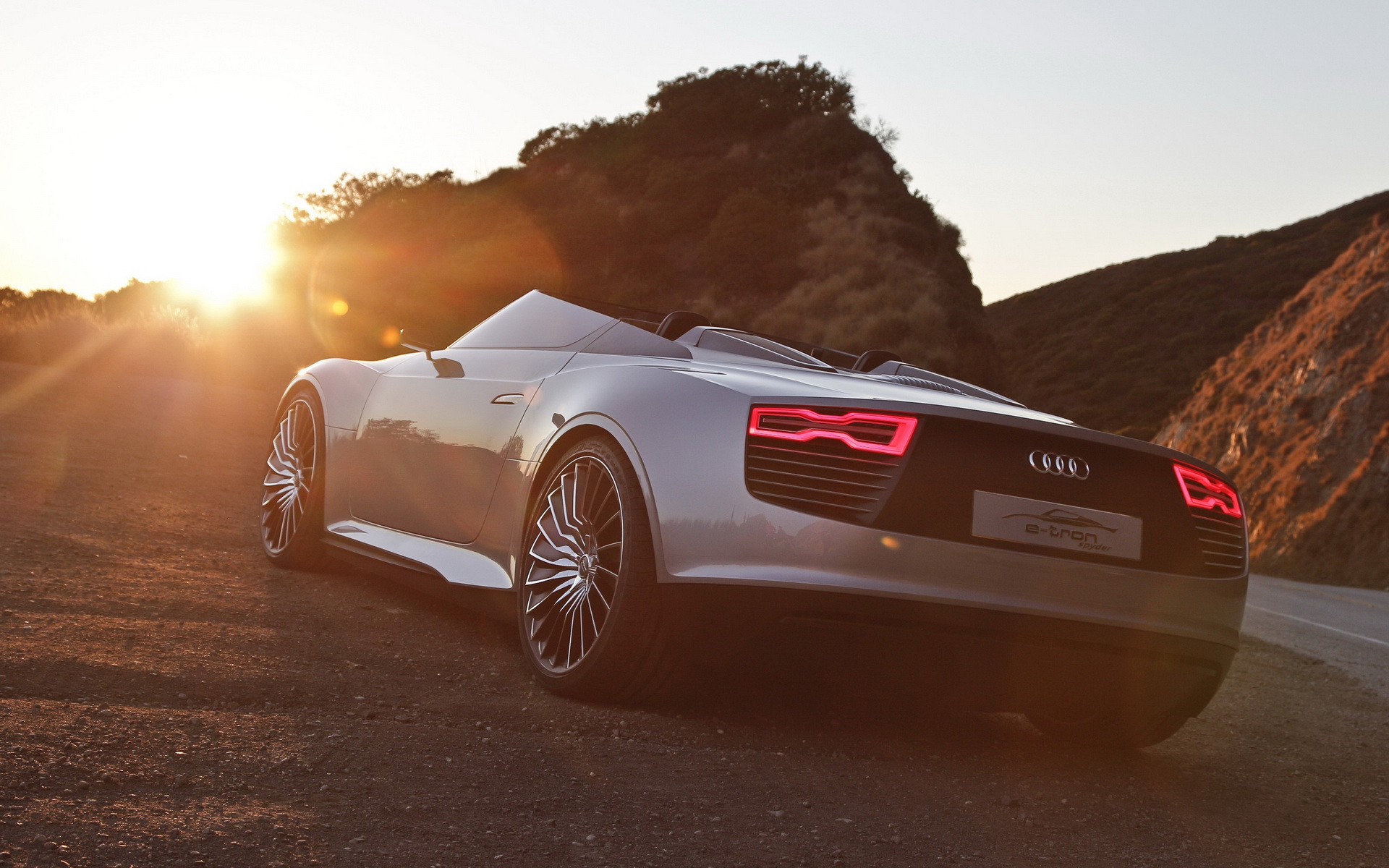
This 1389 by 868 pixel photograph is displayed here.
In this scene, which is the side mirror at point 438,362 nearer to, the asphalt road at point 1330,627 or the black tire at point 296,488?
the black tire at point 296,488

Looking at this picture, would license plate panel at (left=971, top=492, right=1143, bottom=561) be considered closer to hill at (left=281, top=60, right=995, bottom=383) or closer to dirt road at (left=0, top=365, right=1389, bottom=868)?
dirt road at (left=0, top=365, right=1389, bottom=868)

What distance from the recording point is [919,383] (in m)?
4.06

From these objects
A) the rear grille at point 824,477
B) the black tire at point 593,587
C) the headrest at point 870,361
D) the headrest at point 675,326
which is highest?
the headrest at point 675,326

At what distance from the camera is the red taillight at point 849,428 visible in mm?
3076

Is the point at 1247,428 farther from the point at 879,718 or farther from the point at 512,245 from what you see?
the point at 879,718

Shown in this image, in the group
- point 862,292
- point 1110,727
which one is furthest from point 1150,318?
point 1110,727

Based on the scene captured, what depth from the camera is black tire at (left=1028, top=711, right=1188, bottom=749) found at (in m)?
3.76

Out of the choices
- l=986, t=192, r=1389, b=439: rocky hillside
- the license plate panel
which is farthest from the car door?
l=986, t=192, r=1389, b=439: rocky hillside

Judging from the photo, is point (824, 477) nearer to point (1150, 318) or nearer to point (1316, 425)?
point (1316, 425)

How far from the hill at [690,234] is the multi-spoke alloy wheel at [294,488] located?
2030 centimetres

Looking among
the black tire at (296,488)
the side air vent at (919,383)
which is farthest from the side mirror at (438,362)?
the side air vent at (919,383)

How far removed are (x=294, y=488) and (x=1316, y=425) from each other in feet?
89.5

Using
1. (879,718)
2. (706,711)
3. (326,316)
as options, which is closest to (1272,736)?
(879,718)

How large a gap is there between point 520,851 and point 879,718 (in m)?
1.82
